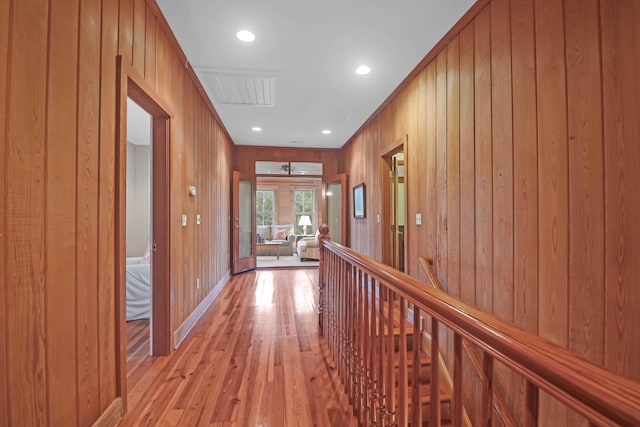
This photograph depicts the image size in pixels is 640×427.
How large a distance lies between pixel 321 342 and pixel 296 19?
2.74 m

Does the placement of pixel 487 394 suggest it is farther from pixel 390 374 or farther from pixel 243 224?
pixel 243 224

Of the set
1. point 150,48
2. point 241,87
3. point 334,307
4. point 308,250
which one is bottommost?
point 308,250

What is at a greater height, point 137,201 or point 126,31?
point 126,31

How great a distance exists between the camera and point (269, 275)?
18.2 feet

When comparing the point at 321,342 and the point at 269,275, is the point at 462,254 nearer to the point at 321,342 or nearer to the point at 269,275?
the point at 321,342

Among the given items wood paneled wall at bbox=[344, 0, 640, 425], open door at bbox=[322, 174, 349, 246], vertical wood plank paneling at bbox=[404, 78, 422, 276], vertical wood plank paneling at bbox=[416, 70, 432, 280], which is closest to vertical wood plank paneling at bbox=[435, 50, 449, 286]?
wood paneled wall at bbox=[344, 0, 640, 425]

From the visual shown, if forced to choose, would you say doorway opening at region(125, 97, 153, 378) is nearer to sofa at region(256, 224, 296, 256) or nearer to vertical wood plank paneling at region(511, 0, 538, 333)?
vertical wood plank paneling at region(511, 0, 538, 333)

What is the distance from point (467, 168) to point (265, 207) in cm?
823

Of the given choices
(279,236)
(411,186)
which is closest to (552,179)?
(411,186)

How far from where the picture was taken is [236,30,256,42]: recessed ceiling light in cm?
223

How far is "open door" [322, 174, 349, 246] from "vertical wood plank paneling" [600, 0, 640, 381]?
4381 millimetres

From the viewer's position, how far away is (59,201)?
1177 mm

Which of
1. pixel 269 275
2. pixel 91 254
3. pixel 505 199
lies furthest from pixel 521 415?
pixel 269 275

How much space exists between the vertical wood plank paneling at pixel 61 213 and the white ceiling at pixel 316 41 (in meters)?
1.05
